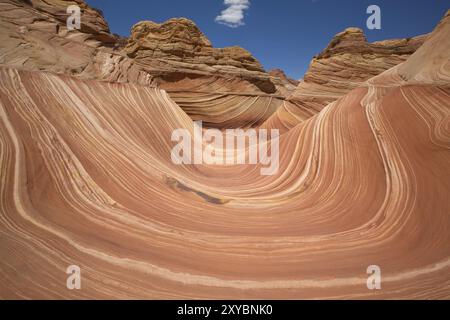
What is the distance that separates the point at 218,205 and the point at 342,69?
10722mm

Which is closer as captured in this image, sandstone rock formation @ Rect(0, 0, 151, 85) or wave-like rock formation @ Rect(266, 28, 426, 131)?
sandstone rock formation @ Rect(0, 0, 151, 85)

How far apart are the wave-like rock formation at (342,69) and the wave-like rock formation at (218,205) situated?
6717 mm

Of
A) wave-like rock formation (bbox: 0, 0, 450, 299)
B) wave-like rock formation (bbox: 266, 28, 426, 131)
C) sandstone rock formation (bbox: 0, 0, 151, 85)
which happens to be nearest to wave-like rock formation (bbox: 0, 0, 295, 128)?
sandstone rock formation (bbox: 0, 0, 151, 85)

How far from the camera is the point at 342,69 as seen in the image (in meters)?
11.4

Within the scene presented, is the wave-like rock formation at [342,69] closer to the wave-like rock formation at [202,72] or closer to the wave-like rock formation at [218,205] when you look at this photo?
the wave-like rock formation at [202,72]

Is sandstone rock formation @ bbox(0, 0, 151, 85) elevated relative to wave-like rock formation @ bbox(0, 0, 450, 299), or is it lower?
elevated

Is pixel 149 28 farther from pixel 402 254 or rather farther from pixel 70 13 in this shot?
pixel 402 254

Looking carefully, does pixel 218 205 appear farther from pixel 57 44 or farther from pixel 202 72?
pixel 202 72

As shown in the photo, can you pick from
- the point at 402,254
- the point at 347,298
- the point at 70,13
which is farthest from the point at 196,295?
the point at 70,13

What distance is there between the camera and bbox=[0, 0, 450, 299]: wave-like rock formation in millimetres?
1824

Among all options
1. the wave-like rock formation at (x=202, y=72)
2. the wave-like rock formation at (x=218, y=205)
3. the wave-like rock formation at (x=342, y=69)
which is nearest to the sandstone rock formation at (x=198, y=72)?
the wave-like rock formation at (x=202, y=72)

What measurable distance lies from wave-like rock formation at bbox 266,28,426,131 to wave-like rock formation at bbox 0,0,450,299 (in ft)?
22.0

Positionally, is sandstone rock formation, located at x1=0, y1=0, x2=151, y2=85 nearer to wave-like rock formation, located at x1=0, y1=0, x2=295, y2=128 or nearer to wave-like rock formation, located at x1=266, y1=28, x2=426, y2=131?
wave-like rock formation, located at x1=0, y1=0, x2=295, y2=128

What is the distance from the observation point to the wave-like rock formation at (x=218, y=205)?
1.82 meters
